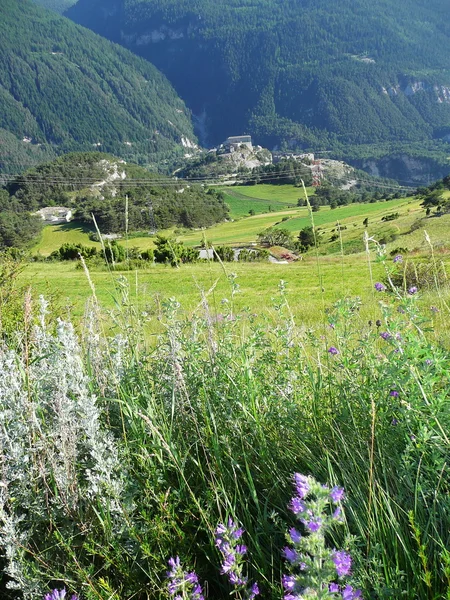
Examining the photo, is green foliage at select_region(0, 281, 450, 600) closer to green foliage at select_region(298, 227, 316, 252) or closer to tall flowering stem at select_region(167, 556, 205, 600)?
tall flowering stem at select_region(167, 556, 205, 600)

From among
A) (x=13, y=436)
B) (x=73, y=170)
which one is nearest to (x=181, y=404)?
(x=13, y=436)

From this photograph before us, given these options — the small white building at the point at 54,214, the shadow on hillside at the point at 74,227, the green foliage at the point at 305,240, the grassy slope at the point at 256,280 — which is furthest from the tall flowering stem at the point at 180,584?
the small white building at the point at 54,214

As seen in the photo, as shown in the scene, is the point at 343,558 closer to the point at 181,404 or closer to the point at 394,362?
the point at 394,362

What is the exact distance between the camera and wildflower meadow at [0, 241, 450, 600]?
1711 mm

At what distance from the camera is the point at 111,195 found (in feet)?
466

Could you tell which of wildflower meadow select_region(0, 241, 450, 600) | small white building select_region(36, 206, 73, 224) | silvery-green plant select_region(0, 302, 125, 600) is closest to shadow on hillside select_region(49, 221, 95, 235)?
small white building select_region(36, 206, 73, 224)

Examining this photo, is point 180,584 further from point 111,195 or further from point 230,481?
point 111,195

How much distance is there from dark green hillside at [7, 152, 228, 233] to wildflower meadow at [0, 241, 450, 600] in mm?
102990

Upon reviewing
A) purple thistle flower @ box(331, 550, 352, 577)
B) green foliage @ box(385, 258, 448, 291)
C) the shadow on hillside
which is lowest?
the shadow on hillside

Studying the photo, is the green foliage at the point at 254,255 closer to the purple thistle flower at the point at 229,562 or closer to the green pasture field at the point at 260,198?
the purple thistle flower at the point at 229,562

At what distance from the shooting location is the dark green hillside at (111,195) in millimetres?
117125

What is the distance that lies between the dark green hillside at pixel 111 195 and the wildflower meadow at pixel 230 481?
10299 cm

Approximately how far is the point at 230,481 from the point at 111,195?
147488mm

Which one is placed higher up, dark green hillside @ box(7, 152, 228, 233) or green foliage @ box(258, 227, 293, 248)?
dark green hillside @ box(7, 152, 228, 233)
